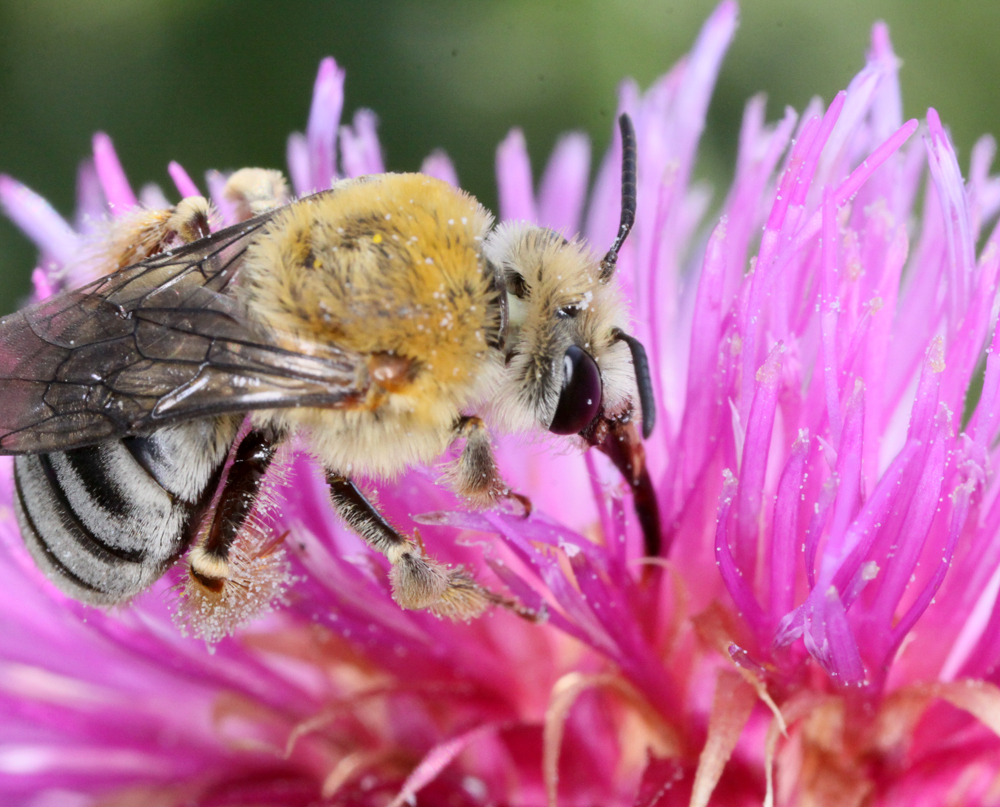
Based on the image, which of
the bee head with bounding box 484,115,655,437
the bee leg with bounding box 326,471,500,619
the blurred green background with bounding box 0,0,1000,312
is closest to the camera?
the bee head with bounding box 484,115,655,437

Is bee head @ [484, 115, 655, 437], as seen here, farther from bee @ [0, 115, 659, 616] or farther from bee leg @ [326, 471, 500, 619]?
bee leg @ [326, 471, 500, 619]

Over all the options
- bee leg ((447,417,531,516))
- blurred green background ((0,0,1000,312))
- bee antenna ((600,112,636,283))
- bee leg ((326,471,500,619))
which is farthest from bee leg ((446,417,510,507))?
blurred green background ((0,0,1000,312))

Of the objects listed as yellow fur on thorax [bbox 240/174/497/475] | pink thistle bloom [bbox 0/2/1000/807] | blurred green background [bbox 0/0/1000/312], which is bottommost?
pink thistle bloom [bbox 0/2/1000/807]

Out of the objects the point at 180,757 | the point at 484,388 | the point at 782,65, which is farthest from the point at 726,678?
the point at 782,65

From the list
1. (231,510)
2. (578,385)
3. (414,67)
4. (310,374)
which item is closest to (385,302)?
(310,374)

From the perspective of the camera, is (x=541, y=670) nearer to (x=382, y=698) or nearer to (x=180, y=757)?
(x=382, y=698)

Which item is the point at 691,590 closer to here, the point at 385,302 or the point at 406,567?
the point at 406,567

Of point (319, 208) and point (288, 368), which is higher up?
point (319, 208)
